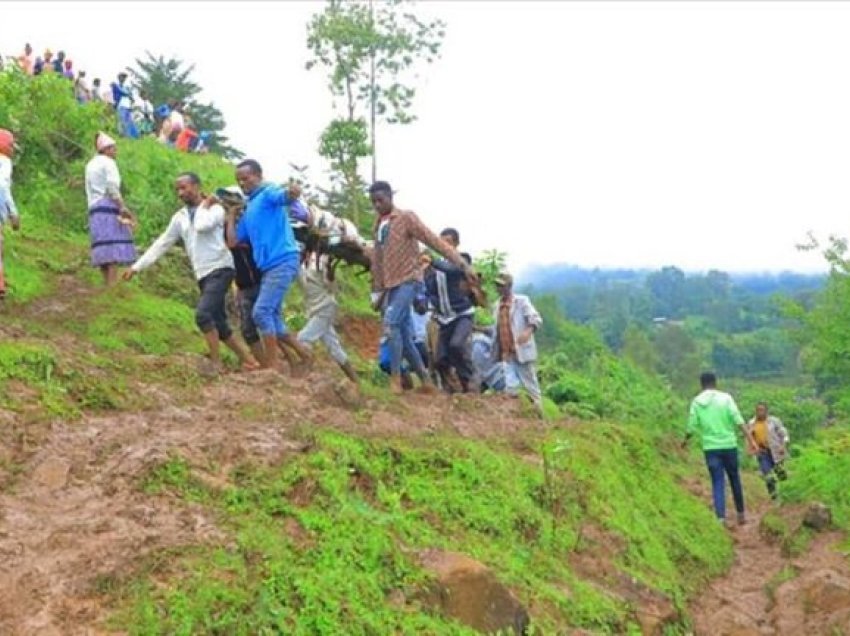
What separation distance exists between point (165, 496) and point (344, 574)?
98 centimetres

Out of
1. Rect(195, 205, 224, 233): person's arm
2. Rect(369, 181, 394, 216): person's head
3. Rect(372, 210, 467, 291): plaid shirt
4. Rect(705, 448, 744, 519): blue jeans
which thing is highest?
Rect(369, 181, 394, 216): person's head

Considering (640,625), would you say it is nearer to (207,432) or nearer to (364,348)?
(207,432)

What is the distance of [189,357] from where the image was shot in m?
8.71

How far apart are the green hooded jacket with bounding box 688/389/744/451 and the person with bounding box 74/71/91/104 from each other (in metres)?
14.7

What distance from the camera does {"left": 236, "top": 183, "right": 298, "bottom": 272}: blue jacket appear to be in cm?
813

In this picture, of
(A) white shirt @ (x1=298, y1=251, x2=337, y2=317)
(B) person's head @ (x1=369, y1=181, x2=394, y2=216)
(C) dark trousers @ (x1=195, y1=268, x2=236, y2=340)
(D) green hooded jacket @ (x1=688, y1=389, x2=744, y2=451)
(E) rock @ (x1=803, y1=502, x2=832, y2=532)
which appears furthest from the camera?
(D) green hooded jacket @ (x1=688, y1=389, x2=744, y2=451)

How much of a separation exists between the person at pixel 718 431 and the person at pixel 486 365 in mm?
1891

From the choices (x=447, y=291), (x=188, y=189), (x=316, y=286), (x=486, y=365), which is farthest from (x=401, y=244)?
(x=486, y=365)

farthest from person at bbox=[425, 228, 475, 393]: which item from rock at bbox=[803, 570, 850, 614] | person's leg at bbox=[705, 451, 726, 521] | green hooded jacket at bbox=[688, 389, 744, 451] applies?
rock at bbox=[803, 570, 850, 614]

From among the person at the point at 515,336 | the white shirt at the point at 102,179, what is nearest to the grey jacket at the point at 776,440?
the person at the point at 515,336

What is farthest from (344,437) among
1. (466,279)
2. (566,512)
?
(466,279)

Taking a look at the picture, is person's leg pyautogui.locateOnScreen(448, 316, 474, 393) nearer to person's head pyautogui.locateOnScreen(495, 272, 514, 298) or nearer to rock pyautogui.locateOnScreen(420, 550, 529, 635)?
person's head pyautogui.locateOnScreen(495, 272, 514, 298)

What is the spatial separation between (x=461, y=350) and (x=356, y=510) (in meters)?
4.90

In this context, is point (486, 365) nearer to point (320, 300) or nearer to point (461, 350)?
point (461, 350)
